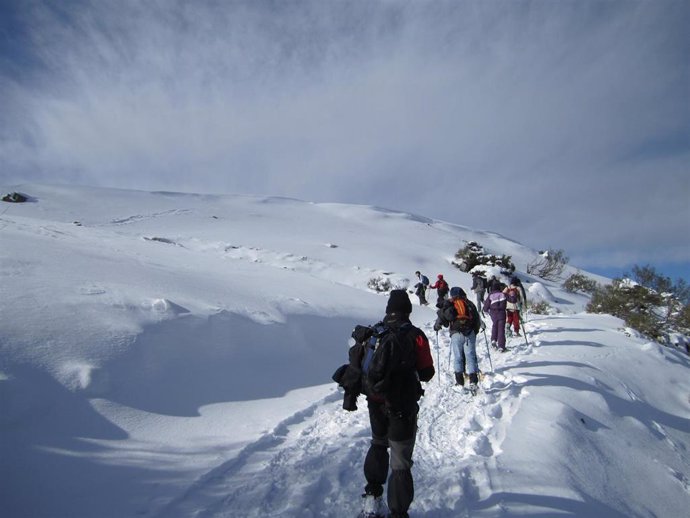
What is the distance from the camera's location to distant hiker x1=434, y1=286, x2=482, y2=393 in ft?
18.9

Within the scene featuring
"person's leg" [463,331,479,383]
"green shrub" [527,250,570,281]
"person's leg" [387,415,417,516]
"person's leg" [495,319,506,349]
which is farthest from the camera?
"green shrub" [527,250,570,281]

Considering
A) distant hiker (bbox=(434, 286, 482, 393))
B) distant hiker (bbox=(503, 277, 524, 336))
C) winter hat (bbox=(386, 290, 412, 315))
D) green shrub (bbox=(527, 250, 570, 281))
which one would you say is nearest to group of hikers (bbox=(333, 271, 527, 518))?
winter hat (bbox=(386, 290, 412, 315))

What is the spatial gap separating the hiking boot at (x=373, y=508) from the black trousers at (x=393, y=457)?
0.13 feet

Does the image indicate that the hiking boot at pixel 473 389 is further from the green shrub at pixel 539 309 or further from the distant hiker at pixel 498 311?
the green shrub at pixel 539 309

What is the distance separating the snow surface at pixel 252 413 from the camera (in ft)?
9.89

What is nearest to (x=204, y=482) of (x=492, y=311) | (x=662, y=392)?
(x=492, y=311)

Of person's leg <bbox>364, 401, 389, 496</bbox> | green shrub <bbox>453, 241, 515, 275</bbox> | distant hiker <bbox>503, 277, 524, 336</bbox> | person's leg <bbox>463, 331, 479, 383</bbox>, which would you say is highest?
green shrub <bbox>453, 241, 515, 275</bbox>

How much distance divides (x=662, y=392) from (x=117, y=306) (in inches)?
404

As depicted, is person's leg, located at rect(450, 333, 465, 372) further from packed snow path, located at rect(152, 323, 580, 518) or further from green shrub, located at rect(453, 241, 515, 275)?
green shrub, located at rect(453, 241, 515, 275)

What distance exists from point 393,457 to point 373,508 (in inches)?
18.0

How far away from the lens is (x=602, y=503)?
3.41 metres

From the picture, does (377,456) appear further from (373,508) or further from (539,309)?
(539,309)

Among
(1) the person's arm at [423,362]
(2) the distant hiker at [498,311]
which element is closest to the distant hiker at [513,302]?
(2) the distant hiker at [498,311]

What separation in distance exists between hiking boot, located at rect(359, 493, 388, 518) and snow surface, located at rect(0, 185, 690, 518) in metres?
0.21
